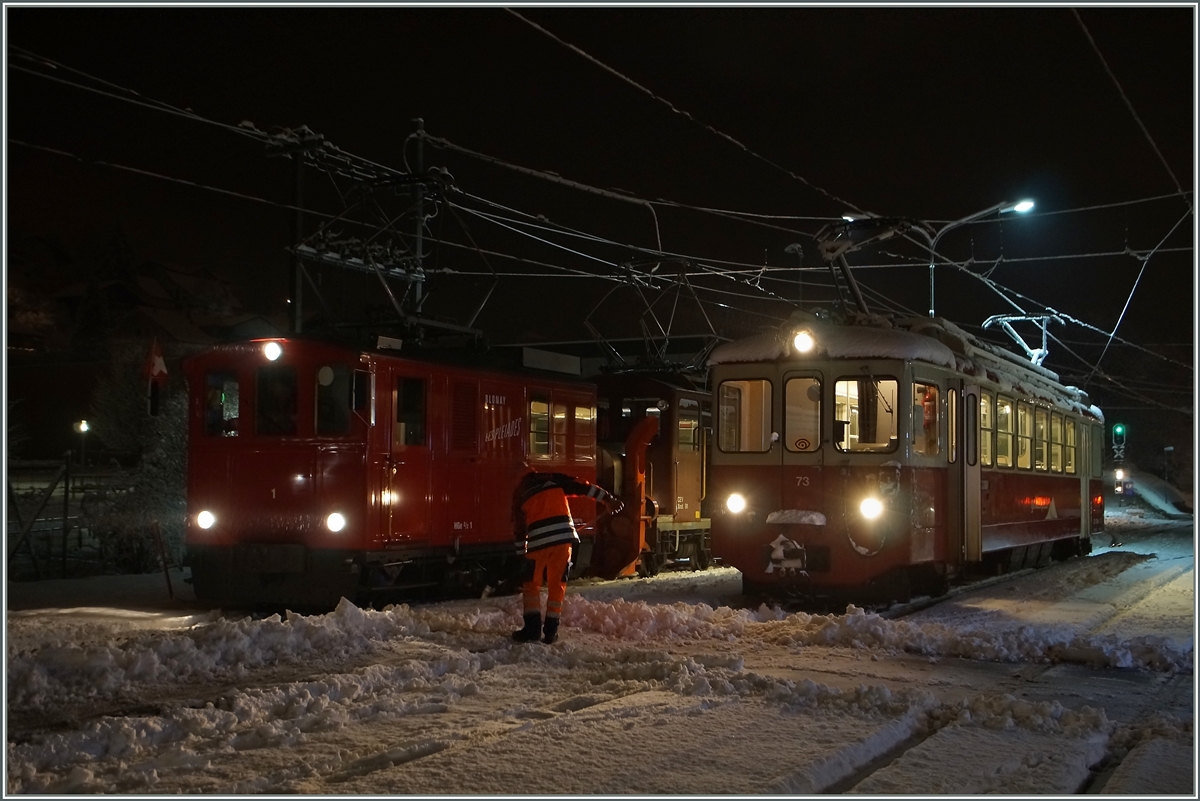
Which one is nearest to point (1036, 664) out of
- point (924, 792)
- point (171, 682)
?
point (924, 792)

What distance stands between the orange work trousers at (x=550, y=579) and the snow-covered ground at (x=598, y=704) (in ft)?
1.21

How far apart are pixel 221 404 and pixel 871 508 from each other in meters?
7.53

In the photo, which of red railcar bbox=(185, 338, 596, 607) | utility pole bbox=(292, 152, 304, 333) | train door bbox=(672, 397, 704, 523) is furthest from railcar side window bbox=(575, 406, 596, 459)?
utility pole bbox=(292, 152, 304, 333)

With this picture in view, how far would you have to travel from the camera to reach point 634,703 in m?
7.42

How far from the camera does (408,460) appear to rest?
12.9 m

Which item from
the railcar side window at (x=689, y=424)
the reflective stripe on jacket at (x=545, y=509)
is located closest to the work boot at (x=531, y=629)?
the reflective stripe on jacket at (x=545, y=509)

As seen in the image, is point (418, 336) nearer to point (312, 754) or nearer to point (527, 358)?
point (527, 358)

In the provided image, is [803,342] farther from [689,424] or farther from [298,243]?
[298,243]

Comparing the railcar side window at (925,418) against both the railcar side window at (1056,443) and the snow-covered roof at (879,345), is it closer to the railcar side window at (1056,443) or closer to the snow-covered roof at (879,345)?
the snow-covered roof at (879,345)

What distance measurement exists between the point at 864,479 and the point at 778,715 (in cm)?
609

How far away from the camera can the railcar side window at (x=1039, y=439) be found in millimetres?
17719

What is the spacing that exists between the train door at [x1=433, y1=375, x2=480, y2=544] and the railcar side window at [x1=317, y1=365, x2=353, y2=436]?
1225mm

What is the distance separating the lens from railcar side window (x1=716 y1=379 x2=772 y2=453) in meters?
13.8

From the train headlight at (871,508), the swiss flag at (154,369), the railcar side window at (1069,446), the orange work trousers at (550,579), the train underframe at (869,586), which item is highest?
the swiss flag at (154,369)
